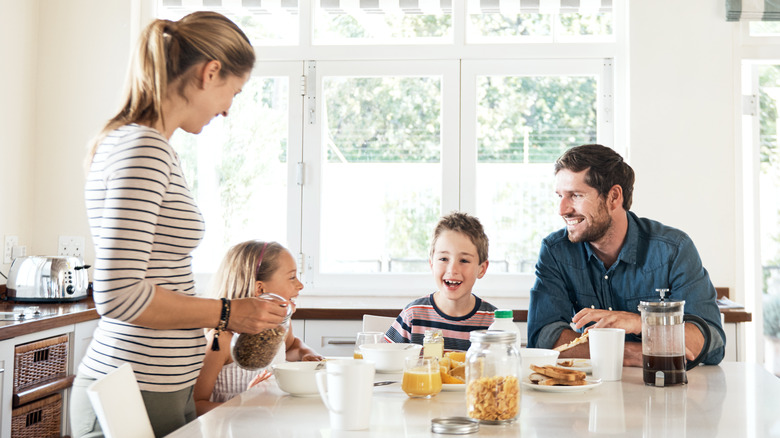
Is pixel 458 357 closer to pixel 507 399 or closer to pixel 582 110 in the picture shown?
pixel 507 399

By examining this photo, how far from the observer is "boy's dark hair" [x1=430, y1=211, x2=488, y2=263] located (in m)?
2.31

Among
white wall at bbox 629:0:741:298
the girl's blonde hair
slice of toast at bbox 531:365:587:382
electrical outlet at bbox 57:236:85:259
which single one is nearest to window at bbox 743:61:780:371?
white wall at bbox 629:0:741:298

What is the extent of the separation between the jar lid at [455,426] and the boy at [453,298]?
103 cm

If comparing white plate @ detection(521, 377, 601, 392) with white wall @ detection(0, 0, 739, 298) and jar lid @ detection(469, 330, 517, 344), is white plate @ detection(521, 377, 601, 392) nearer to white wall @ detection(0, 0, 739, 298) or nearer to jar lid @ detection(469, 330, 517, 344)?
jar lid @ detection(469, 330, 517, 344)

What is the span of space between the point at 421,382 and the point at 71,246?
260 cm

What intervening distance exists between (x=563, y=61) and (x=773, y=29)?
0.95 meters

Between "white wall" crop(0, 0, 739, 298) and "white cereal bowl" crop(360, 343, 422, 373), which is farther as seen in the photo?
"white wall" crop(0, 0, 739, 298)

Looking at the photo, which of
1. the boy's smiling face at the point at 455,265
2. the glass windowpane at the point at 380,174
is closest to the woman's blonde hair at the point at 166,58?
the boy's smiling face at the point at 455,265

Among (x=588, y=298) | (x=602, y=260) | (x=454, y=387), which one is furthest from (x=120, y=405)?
(x=602, y=260)

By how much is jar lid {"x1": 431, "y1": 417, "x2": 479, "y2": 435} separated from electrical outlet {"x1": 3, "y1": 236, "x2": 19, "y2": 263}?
108 inches

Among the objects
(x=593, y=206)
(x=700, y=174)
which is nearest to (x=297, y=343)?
(x=593, y=206)

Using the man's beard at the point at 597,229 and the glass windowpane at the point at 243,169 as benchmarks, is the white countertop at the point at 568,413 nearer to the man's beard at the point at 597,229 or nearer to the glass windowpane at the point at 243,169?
the man's beard at the point at 597,229

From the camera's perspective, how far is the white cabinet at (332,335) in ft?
10.1

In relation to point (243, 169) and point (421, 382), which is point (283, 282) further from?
point (243, 169)
